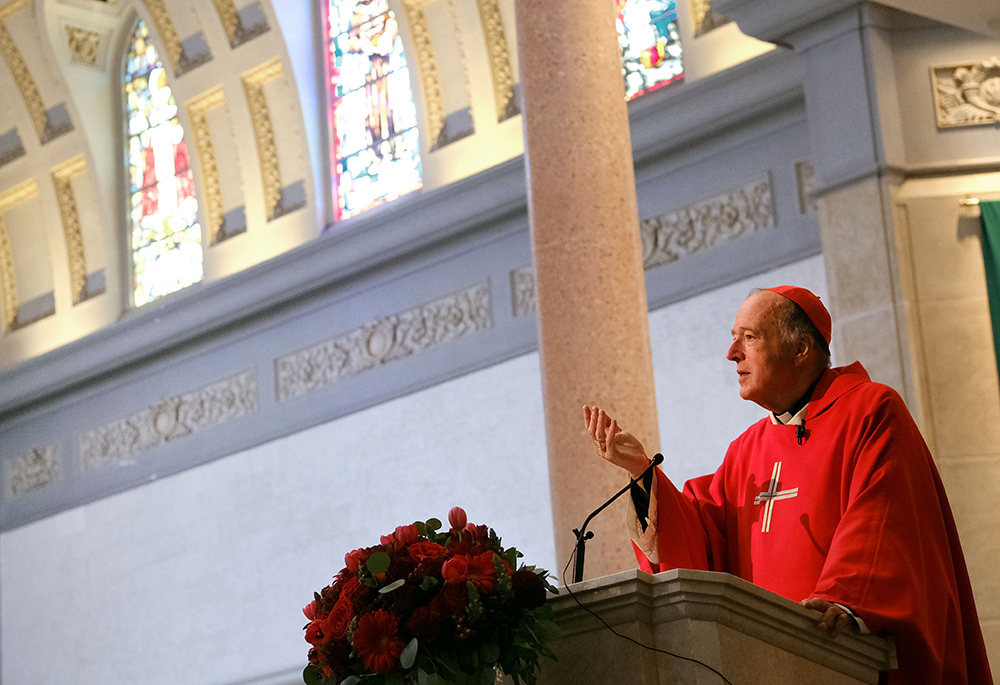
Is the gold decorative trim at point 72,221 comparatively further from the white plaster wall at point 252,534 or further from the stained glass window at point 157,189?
the white plaster wall at point 252,534

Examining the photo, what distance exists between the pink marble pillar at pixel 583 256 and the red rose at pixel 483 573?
7.08 feet

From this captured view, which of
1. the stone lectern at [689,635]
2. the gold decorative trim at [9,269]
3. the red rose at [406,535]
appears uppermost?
the gold decorative trim at [9,269]

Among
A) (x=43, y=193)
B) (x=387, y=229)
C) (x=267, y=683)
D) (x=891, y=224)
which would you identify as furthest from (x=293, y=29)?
(x=891, y=224)

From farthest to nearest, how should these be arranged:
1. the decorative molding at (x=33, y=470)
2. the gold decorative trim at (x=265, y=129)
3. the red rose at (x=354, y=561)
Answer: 1. the decorative molding at (x=33, y=470)
2. the gold decorative trim at (x=265, y=129)
3. the red rose at (x=354, y=561)

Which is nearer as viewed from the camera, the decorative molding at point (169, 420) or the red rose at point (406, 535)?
the red rose at point (406, 535)

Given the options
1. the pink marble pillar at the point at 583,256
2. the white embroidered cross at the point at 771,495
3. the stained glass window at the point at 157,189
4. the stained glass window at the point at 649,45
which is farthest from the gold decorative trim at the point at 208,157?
the white embroidered cross at the point at 771,495

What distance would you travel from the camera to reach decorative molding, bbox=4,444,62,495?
37.9ft

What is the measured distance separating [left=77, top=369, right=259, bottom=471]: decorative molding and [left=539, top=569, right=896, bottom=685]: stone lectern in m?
7.56

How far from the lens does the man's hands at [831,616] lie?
9.95 ft

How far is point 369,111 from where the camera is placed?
1043 centimetres

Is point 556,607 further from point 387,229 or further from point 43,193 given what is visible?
point 43,193

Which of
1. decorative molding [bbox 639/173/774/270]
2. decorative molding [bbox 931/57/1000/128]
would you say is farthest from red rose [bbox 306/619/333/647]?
decorative molding [bbox 639/173/774/270]

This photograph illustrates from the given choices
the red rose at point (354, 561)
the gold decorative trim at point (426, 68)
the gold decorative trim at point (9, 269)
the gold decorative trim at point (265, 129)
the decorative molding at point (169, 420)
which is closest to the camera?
the red rose at point (354, 561)

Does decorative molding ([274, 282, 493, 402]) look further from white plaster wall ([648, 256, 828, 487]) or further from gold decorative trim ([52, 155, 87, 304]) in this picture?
gold decorative trim ([52, 155, 87, 304])
